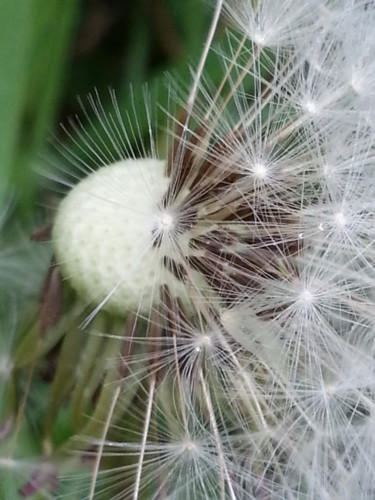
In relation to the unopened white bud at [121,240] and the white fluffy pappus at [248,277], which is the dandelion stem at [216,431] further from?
the unopened white bud at [121,240]

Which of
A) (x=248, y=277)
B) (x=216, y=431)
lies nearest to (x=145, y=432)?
(x=216, y=431)

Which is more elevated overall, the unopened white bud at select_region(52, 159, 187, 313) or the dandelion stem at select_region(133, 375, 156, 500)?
the unopened white bud at select_region(52, 159, 187, 313)

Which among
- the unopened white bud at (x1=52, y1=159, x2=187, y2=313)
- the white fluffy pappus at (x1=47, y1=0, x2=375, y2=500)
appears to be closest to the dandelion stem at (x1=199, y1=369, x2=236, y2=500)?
the white fluffy pappus at (x1=47, y1=0, x2=375, y2=500)

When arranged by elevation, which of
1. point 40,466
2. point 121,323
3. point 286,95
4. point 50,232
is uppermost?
point 286,95

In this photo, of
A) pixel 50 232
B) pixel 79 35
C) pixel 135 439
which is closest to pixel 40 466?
pixel 135 439

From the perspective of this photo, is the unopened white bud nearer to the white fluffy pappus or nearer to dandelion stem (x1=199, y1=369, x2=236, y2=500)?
the white fluffy pappus

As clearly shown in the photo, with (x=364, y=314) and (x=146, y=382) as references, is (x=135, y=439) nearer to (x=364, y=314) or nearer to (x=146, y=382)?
(x=146, y=382)

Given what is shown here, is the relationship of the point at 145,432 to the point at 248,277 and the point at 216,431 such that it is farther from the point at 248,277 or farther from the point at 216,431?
the point at 248,277

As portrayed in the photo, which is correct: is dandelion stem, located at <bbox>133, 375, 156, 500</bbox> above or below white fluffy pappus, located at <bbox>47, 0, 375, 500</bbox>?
below
